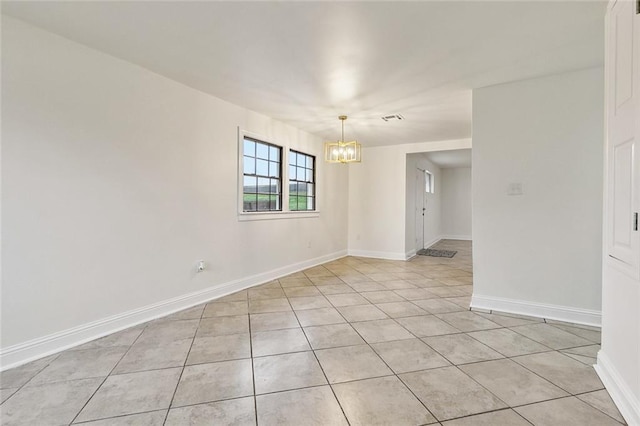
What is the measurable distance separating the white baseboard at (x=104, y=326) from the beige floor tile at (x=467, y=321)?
258cm

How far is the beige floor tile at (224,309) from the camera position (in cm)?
314

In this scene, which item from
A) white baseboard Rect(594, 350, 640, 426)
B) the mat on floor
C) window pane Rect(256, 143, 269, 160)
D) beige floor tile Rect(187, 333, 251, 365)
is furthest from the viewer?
the mat on floor

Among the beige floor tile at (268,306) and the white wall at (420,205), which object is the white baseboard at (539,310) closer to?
the beige floor tile at (268,306)

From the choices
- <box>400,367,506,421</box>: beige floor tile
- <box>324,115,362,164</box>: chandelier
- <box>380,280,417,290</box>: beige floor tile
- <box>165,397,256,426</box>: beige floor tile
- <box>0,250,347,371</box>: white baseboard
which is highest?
<box>324,115,362,164</box>: chandelier

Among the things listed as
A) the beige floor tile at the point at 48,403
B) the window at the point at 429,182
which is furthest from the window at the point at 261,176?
the window at the point at 429,182

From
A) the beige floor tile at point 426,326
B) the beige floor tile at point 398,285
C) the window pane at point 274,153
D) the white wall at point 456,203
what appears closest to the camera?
the beige floor tile at point 426,326

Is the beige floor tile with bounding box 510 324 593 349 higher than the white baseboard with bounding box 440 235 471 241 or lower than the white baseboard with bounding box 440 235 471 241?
lower

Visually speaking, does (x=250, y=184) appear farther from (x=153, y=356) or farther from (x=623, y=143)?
(x=623, y=143)

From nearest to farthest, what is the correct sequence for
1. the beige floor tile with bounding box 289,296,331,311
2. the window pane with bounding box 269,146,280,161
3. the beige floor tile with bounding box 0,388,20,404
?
the beige floor tile with bounding box 0,388,20,404 < the beige floor tile with bounding box 289,296,331,311 < the window pane with bounding box 269,146,280,161

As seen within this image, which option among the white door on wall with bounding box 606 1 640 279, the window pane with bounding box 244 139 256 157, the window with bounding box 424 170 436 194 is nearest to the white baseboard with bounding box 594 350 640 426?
the white door on wall with bounding box 606 1 640 279

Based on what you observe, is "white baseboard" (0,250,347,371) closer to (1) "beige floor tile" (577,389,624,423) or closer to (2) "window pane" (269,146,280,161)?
(2) "window pane" (269,146,280,161)

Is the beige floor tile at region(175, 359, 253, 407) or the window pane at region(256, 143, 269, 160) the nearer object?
the beige floor tile at region(175, 359, 253, 407)

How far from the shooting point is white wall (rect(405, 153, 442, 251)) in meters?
6.46

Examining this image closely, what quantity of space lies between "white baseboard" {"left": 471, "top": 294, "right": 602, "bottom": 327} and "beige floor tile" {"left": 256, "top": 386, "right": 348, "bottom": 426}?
2285 millimetres
